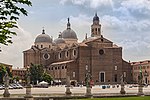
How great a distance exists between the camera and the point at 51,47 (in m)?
125

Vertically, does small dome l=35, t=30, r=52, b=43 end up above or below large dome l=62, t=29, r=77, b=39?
below

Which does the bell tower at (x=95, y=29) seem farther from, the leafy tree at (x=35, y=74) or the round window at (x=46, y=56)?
the leafy tree at (x=35, y=74)

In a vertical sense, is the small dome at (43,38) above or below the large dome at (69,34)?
below

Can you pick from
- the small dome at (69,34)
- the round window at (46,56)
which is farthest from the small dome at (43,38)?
the round window at (46,56)

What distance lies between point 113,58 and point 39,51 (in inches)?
1010

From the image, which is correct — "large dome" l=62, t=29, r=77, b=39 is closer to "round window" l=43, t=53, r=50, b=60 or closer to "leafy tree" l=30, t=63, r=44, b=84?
"round window" l=43, t=53, r=50, b=60

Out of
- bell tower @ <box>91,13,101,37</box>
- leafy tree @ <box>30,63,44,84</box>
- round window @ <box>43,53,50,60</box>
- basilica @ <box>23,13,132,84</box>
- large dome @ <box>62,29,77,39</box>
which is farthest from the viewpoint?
large dome @ <box>62,29,77,39</box>

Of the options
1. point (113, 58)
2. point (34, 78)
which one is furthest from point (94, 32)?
point (34, 78)

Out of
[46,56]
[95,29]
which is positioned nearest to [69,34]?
[46,56]

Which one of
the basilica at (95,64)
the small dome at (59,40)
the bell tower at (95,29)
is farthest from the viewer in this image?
the small dome at (59,40)

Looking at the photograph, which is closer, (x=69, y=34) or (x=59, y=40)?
(x=69, y=34)

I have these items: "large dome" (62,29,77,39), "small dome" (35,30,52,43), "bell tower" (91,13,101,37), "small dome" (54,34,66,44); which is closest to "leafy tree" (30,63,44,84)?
"bell tower" (91,13,101,37)

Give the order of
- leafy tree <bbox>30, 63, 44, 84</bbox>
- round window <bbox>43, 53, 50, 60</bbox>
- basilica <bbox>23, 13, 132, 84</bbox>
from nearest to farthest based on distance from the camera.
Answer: leafy tree <bbox>30, 63, 44, 84</bbox> → basilica <bbox>23, 13, 132, 84</bbox> → round window <bbox>43, 53, 50, 60</bbox>

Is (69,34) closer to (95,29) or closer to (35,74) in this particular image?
(95,29)
